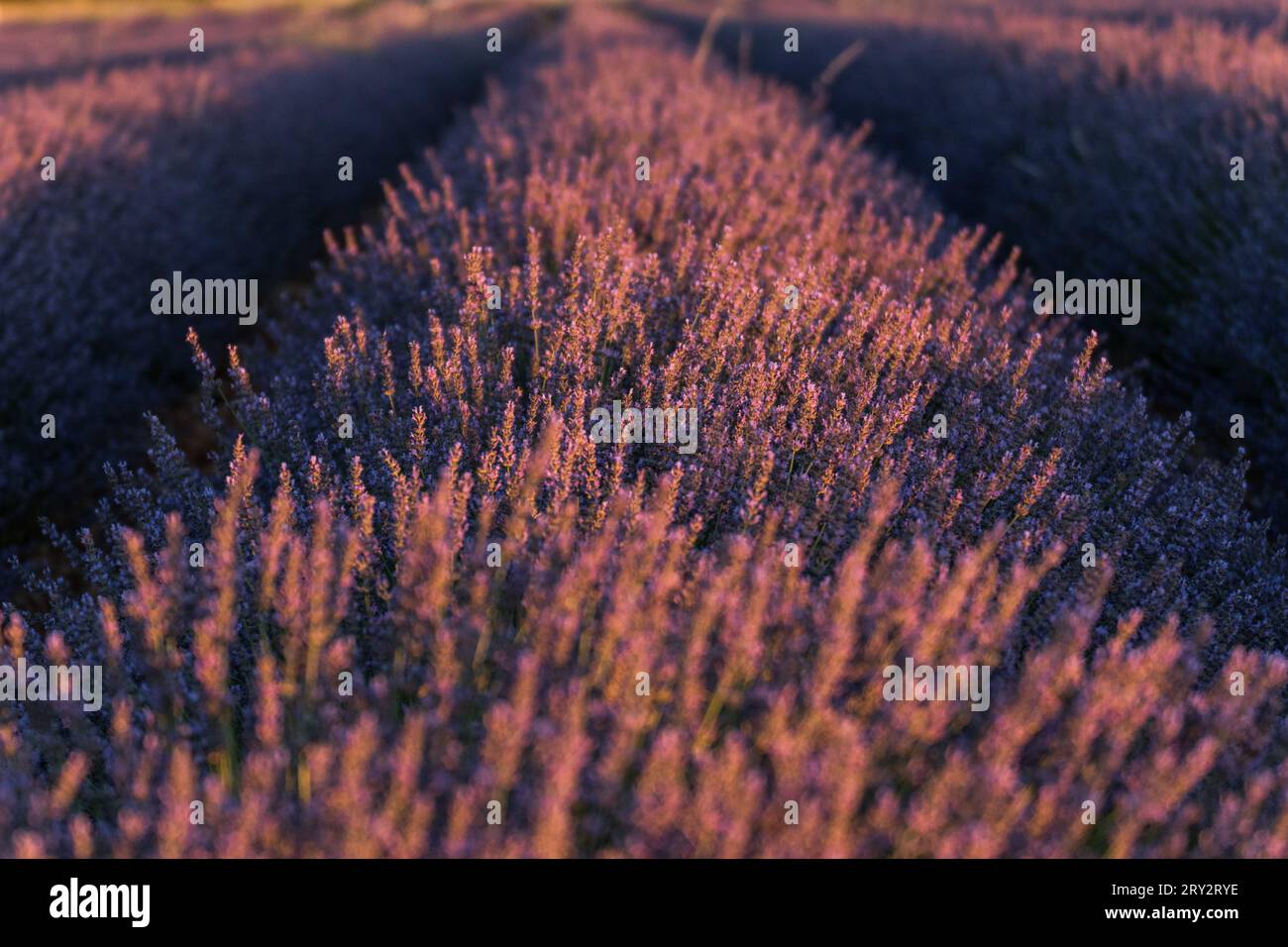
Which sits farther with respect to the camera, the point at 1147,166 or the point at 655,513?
the point at 1147,166

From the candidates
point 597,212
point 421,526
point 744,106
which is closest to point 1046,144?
point 744,106

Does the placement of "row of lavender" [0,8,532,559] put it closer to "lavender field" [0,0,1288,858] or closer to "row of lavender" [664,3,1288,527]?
"lavender field" [0,0,1288,858]

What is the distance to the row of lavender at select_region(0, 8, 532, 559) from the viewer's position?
3236 millimetres

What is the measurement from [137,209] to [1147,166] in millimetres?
4430

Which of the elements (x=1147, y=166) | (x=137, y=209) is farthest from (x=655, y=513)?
(x=1147, y=166)

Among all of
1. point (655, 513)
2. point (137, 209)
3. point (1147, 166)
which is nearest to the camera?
point (655, 513)

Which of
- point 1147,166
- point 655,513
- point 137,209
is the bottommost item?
point 655,513

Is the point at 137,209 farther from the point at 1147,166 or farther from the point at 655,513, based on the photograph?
the point at 1147,166

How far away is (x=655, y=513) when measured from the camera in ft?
5.73

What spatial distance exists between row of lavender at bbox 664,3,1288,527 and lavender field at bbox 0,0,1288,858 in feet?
0.10

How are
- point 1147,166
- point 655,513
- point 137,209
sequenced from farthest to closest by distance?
point 1147,166 < point 137,209 < point 655,513

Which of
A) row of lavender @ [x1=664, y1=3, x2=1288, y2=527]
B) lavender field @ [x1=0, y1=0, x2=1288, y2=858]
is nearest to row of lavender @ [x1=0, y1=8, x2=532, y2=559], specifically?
lavender field @ [x1=0, y1=0, x2=1288, y2=858]

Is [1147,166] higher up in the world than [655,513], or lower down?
higher up
